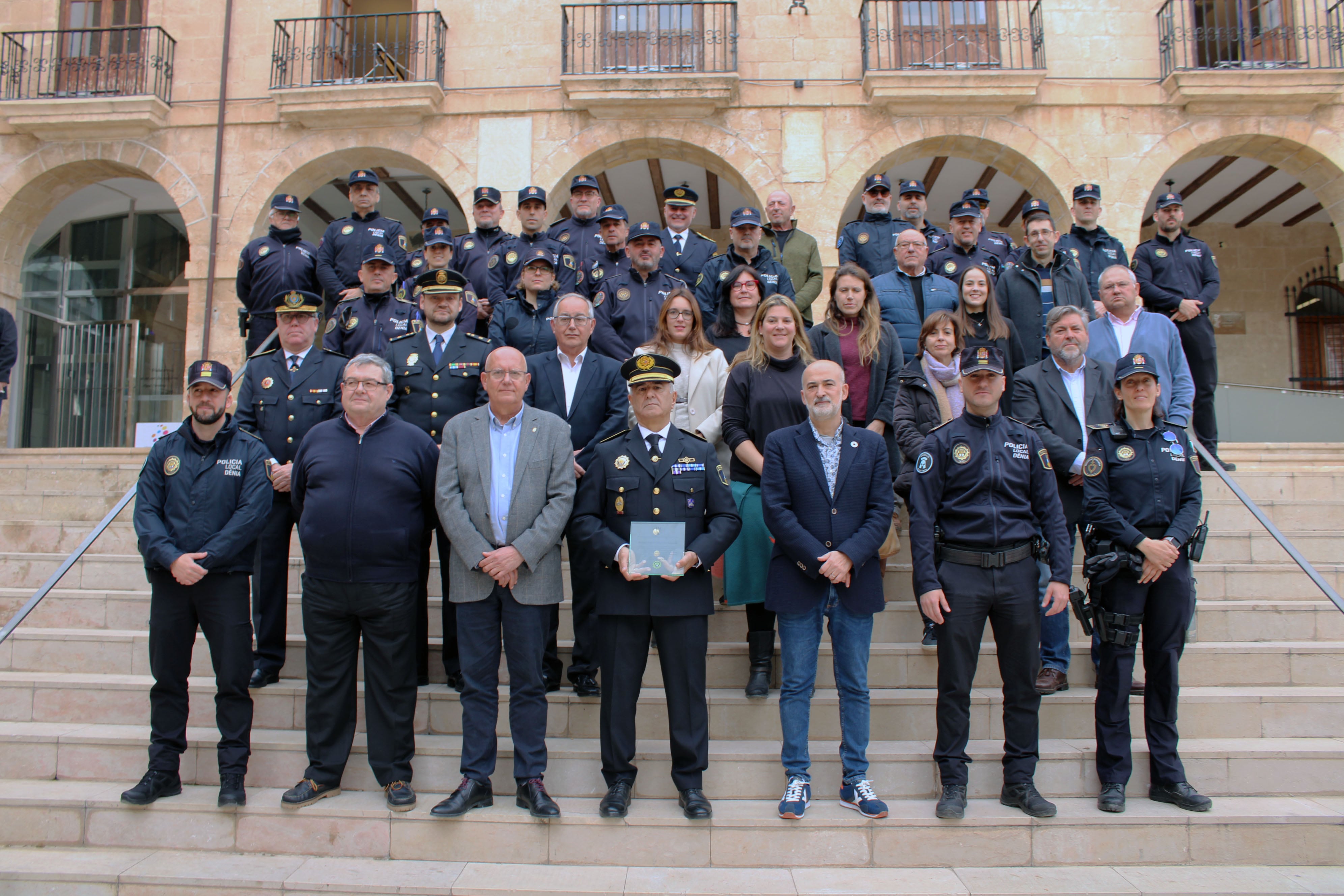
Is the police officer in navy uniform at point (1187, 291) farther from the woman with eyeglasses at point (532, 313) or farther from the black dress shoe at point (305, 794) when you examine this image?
the black dress shoe at point (305, 794)

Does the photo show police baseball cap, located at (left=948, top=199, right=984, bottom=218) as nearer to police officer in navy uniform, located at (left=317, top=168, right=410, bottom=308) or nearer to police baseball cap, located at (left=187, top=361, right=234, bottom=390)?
police officer in navy uniform, located at (left=317, top=168, right=410, bottom=308)

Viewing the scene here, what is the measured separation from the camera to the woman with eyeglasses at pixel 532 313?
537 centimetres

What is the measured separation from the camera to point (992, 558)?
376cm

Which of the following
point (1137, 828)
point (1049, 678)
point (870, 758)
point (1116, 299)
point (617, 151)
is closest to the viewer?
point (1137, 828)

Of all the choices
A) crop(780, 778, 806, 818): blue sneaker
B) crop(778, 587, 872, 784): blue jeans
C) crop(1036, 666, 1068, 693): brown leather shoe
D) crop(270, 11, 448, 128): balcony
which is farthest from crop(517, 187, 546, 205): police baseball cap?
crop(270, 11, 448, 128): balcony

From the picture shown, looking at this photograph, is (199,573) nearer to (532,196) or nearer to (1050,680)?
(532,196)

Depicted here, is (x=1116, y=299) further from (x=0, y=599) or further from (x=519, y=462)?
(x=0, y=599)

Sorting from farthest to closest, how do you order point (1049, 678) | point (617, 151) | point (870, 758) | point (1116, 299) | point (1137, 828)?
1. point (617, 151)
2. point (1116, 299)
3. point (1049, 678)
4. point (870, 758)
5. point (1137, 828)

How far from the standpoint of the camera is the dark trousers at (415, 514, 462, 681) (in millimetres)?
4363

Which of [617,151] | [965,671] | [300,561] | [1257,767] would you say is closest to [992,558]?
[965,671]

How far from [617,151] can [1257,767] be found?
391 inches

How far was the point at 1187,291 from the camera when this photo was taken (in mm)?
6719

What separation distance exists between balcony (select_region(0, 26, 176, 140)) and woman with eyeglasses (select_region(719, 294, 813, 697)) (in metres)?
10.7

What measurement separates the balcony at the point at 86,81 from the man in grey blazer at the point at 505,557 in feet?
34.0
